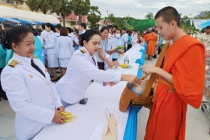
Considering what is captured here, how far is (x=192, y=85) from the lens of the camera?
129 centimetres

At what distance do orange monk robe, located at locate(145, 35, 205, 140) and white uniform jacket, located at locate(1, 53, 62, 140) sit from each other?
2.78 ft

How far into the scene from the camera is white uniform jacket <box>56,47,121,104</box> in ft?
5.37

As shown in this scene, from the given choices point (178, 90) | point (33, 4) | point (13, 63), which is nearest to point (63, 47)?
point (13, 63)

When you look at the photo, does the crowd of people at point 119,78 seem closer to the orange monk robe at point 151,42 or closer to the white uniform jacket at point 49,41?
the white uniform jacket at point 49,41

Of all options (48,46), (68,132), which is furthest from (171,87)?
(48,46)

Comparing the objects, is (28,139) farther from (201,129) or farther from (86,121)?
(201,129)

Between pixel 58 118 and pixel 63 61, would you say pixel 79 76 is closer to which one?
pixel 58 118

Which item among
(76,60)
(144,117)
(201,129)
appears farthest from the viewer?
(144,117)

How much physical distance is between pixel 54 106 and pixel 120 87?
43.8 inches

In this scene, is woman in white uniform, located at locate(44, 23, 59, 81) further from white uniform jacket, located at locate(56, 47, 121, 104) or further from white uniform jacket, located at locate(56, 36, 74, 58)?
white uniform jacket, located at locate(56, 47, 121, 104)

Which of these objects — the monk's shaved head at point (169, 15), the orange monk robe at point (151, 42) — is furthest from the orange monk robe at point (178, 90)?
the orange monk robe at point (151, 42)

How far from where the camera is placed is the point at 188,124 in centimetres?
302

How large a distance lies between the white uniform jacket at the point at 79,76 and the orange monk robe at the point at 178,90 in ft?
1.44

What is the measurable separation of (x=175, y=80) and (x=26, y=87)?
1.04 m
